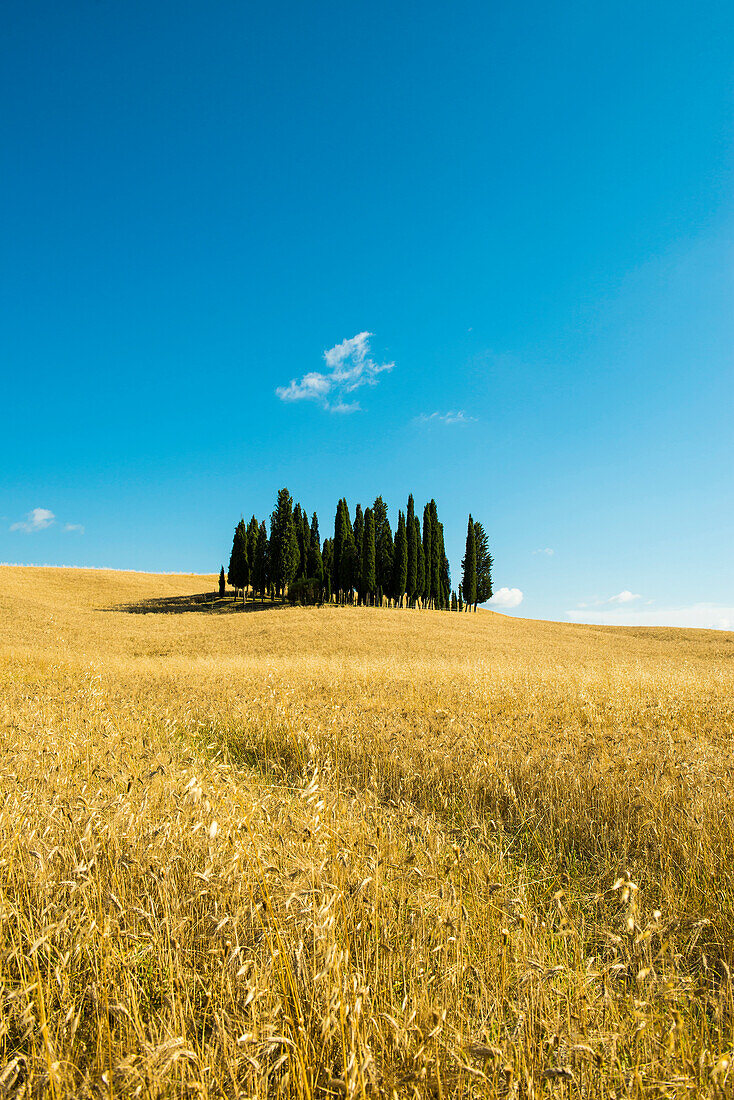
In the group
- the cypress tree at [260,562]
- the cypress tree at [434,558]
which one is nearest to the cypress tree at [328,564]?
the cypress tree at [260,562]

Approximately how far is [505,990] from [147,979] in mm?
1920

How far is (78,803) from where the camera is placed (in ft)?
11.8

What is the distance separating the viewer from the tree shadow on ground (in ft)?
171

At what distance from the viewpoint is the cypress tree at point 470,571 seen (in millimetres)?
69062

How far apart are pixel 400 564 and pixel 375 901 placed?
59.7 metres

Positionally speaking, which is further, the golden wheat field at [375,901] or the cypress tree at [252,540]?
the cypress tree at [252,540]

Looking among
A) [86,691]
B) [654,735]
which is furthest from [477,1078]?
[86,691]

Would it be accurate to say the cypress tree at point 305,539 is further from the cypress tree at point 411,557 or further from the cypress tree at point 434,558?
the cypress tree at point 434,558

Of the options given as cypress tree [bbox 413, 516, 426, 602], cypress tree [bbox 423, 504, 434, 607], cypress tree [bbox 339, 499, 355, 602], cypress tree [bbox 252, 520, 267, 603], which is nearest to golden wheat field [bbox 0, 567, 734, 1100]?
cypress tree [bbox 339, 499, 355, 602]

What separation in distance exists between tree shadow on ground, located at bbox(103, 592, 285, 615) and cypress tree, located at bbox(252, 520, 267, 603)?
2.78 meters

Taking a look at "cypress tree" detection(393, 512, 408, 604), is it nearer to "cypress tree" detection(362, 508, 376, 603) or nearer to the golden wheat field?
"cypress tree" detection(362, 508, 376, 603)

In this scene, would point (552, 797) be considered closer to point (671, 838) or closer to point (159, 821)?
point (671, 838)

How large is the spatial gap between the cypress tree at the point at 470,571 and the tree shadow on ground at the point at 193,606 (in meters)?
26.4

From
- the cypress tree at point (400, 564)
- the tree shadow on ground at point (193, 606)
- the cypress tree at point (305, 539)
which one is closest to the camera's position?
the tree shadow on ground at point (193, 606)
